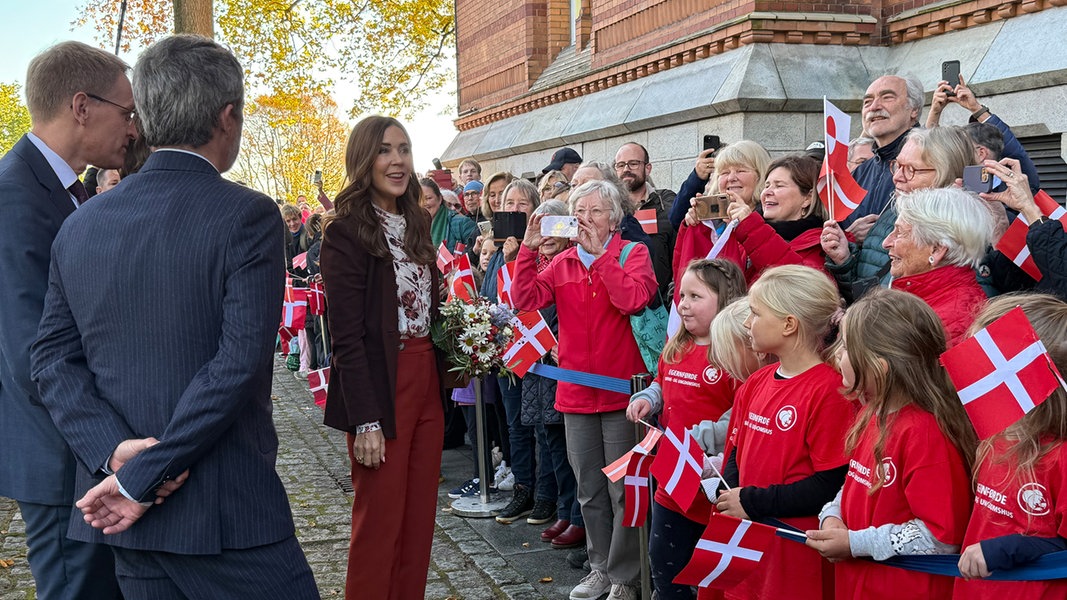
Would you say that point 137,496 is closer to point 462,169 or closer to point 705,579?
point 705,579

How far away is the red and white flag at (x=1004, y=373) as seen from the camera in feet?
8.38

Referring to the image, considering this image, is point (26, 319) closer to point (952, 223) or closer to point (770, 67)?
point (952, 223)

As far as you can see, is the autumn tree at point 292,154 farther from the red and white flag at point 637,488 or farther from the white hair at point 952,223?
the white hair at point 952,223

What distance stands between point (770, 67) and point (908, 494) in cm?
647

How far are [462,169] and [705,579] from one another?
8.51 m

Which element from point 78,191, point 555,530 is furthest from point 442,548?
point 78,191

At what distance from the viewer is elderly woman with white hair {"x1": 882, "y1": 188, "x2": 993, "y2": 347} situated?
350cm

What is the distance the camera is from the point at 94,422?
8.51 ft

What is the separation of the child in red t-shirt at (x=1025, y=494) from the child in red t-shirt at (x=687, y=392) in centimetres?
142

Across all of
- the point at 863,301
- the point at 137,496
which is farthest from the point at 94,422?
the point at 863,301

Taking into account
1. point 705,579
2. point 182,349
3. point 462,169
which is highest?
point 462,169

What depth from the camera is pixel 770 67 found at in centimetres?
880

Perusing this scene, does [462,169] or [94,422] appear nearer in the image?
[94,422]

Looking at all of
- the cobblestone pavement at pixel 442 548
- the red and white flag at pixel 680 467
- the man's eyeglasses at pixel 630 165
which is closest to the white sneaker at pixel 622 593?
the cobblestone pavement at pixel 442 548
